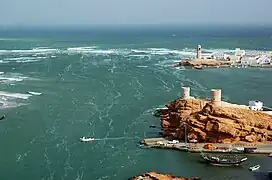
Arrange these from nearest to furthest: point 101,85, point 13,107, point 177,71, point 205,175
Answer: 1. point 205,175
2. point 13,107
3. point 101,85
4. point 177,71

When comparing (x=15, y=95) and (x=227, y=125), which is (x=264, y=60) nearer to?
(x=15, y=95)

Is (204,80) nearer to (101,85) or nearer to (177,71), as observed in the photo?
(177,71)

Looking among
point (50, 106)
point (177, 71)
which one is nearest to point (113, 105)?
point (50, 106)

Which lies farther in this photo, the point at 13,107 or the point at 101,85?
the point at 101,85

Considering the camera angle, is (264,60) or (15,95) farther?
(264,60)

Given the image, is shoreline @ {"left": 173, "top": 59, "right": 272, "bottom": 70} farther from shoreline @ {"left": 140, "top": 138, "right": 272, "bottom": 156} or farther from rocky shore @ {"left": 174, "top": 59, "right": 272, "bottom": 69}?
shoreline @ {"left": 140, "top": 138, "right": 272, "bottom": 156}

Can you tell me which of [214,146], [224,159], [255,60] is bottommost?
[224,159]

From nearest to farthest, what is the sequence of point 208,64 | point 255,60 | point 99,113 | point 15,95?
point 99,113, point 15,95, point 208,64, point 255,60

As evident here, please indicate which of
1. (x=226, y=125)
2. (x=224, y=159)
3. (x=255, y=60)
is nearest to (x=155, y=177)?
(x=224, y=159)
